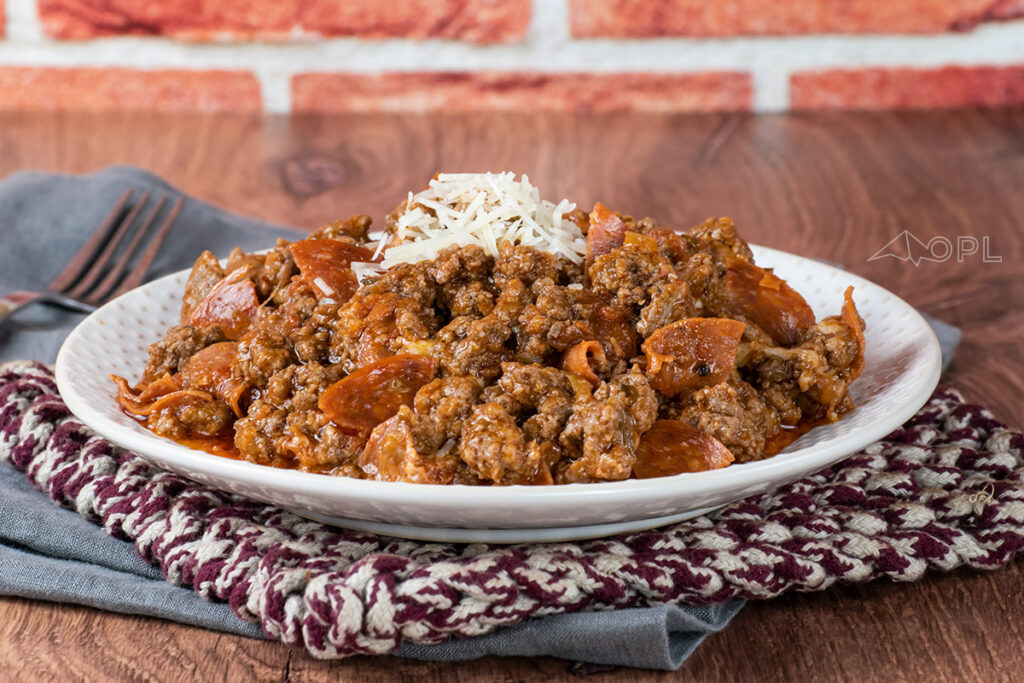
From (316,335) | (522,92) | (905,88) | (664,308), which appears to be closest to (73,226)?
(316,335)

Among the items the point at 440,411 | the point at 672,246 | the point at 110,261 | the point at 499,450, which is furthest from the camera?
the point at 110,261

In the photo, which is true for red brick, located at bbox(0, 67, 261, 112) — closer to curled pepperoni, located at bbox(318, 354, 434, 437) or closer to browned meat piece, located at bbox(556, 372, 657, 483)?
curled pepperoni, located at bbox(318, 354, 434, 437)

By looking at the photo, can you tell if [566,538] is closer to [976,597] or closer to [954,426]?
[976,597]

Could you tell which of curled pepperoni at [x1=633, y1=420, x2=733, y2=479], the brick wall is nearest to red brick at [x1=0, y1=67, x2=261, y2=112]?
the brick wall

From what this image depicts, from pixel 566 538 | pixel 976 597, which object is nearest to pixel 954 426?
pixel 976 597

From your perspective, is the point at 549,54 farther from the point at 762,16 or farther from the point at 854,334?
the point at 854,334
